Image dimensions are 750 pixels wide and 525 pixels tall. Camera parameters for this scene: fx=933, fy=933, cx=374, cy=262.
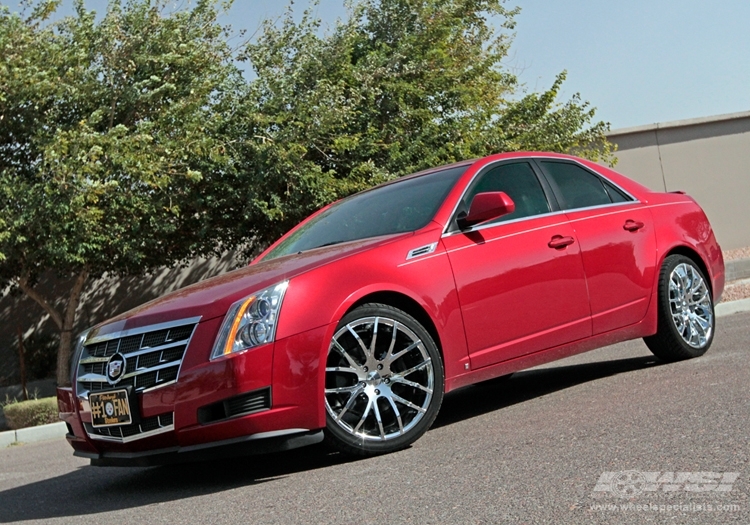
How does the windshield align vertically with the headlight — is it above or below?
above

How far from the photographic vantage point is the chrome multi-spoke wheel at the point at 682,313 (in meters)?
6.79

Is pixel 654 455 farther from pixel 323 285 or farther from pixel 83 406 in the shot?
pixel 83 406

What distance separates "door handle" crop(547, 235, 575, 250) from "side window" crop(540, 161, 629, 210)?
1.17 ft

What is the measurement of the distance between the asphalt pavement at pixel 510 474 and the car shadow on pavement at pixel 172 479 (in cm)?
2

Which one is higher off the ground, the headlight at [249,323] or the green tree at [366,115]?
the green tree at [366,115]

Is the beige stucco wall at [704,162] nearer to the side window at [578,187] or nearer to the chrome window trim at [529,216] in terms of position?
the chrome window trim at [529,216]

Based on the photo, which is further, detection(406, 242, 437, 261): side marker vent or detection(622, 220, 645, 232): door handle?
detection(622, 220, 645, 232): door handle

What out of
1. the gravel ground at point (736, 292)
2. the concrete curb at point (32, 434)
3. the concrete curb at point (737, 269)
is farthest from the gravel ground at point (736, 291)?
the concrete curb at point (32, 434)

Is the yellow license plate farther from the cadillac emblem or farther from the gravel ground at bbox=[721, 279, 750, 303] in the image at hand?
the gravel ground at bbox=[721, 279, 750, 303]

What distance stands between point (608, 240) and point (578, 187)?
48cm

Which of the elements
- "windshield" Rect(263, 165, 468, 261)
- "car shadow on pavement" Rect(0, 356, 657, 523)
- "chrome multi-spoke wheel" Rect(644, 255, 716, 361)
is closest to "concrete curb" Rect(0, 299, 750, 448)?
"car shadow on pavement" Rect(0, 356, 657, 523)

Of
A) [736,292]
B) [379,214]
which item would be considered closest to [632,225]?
[379,214]

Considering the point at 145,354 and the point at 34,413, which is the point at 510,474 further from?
the point at 34,413

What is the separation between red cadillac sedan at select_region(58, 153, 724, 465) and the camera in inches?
181
